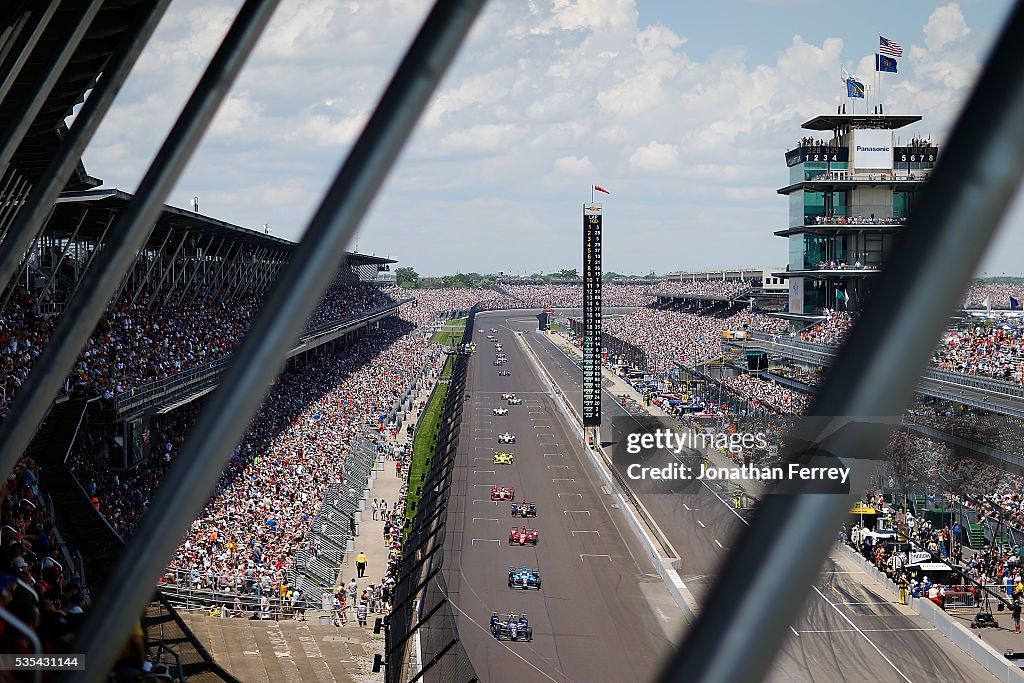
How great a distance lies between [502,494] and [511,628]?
12443mm

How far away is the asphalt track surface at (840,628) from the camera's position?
18.8 m

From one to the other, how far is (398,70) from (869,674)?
19.5 metres

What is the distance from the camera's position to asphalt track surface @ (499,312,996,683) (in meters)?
18.8

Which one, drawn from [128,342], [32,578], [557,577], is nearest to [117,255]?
[32,578]

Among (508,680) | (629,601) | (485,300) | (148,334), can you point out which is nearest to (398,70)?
(508,680)

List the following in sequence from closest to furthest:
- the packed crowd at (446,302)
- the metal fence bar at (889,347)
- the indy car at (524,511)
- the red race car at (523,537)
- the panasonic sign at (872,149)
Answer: the metal fence bar at (889,347) < the red race car at (523,537) < the indy car at (524,511) < the panasonic sign at (872,149) < the packed crowd at (446,302)

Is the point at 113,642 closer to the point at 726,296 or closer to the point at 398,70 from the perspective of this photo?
the point at 398,70

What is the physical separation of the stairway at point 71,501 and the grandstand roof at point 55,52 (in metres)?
5.53

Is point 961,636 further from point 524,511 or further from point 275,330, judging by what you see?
point 275,330

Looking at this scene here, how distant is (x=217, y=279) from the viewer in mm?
48281

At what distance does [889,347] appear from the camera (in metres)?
1.14

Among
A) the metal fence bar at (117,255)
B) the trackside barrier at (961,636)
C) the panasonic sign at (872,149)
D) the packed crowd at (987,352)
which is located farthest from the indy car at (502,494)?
the panasonic sign at (872,149)

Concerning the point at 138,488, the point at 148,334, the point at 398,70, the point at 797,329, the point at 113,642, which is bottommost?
the point at 138,488

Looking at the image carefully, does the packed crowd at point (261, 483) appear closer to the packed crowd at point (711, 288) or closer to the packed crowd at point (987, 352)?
the packed crowd at point (987, 352)
